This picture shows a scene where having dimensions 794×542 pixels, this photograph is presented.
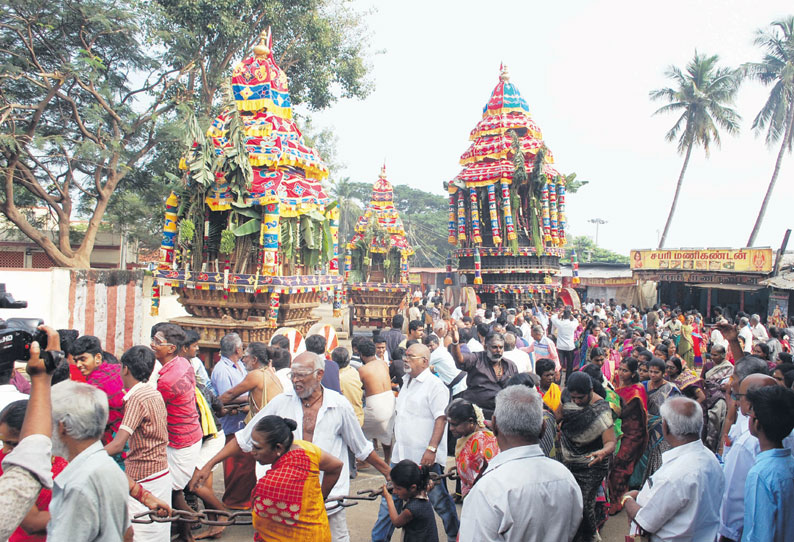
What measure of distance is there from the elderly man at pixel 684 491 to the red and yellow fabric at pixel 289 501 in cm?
168

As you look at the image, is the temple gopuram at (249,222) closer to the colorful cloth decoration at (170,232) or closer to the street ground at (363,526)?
the colorful cloth decoration at (170,232)

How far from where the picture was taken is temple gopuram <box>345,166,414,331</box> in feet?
63.8

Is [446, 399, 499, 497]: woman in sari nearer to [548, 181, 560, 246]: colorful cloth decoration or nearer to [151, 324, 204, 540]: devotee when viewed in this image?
[151, 324, 204, 540]: devotee

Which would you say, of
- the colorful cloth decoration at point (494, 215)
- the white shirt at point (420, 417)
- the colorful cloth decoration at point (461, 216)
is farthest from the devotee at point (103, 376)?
the colorful cloth decoration at point (461, 216)

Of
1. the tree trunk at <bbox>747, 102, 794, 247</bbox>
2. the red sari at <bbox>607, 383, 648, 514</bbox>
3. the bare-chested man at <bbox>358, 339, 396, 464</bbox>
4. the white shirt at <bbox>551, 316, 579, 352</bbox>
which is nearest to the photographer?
the red sari at <bbox>607, 383, 648, 514</bbox>

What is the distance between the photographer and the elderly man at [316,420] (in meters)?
3.68

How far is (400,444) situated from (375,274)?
15456mm

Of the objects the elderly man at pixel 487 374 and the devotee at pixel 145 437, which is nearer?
the devotee at pixel 145 437

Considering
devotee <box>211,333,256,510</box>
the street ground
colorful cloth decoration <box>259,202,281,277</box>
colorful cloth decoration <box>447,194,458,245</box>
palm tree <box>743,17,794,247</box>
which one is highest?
palm tree <box>743,17,794,247</box>

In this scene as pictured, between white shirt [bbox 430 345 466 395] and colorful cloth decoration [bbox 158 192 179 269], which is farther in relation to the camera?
colorful cloth decoration [bbox 158 192 179 269]

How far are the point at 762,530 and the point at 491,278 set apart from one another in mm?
18427

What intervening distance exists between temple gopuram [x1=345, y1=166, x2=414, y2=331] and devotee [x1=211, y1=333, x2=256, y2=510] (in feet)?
43.4

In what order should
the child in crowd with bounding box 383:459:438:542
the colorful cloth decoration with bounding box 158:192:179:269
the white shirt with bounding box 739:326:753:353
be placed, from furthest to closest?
the colorful cloth decoration with bounding box 158:192:179:269 < the white shirt with bounding box 739:326:753:353 < the child in crowd with bounding box 383:459:438:542

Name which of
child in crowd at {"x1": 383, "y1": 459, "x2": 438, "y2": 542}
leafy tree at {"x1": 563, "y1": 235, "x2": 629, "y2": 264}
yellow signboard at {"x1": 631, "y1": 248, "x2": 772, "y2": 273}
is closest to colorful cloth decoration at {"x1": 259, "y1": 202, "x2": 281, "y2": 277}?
child in crowd at {"x1": 383, "y1": 459, "x2": 438, "y2": 542}
